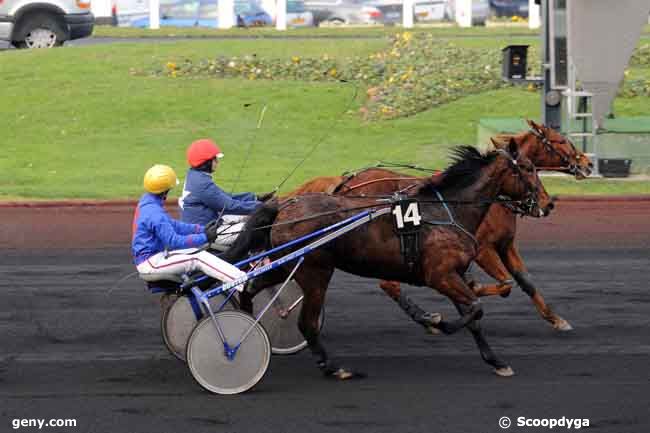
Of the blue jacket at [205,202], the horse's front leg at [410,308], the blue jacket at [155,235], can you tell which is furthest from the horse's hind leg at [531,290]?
the blue jacket at [155,235]

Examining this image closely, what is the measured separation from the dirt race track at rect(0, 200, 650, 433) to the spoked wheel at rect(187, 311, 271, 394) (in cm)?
10

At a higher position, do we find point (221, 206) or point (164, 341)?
point (221, 206)

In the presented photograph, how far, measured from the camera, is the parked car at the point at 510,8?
3288cm

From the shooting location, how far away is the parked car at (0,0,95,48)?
2483cm

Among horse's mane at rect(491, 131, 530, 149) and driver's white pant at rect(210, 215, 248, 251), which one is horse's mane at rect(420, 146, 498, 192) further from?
driver's white pant at rect(210, 215, 248, 251)

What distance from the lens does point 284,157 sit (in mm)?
19016

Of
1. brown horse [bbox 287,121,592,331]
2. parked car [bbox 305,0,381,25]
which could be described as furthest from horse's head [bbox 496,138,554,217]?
parked car [bbox 305,0,381,25]

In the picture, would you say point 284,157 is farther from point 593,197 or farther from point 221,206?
point 221,206

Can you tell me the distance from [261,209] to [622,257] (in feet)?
18.2

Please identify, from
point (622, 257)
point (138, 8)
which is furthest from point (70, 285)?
point (138, 8)

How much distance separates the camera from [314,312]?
8.12 meters

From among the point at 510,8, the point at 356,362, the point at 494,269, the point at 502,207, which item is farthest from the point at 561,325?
the point at 510,8

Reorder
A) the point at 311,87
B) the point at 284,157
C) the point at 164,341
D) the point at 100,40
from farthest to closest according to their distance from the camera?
1. the point at 100,40
2. the point at 311,87
3. the point at 284,157
4. the point at 164,341

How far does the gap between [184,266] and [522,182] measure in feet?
8.15
